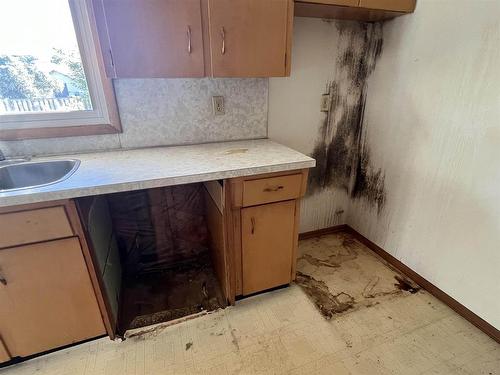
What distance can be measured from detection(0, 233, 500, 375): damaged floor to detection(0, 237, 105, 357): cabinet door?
15 centimetres

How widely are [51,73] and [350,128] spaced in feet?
6.67

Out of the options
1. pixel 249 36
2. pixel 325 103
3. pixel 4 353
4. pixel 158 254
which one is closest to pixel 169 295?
pixel 158 254

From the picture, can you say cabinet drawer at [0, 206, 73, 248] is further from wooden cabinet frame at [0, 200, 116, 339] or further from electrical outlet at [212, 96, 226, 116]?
electrical outlet at [212, 96, 226, 116]

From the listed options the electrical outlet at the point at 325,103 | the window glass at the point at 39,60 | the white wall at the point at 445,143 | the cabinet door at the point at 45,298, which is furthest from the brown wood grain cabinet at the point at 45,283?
the white wall at the point at 445,143

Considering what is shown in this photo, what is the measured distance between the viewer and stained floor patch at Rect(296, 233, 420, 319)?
1.65 m

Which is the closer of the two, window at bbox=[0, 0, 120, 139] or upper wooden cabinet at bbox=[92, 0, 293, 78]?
upper wooden cabinet at bbox=[92, 0, 293, 78]

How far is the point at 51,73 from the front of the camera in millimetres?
1431

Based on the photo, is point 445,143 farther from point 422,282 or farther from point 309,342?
point 309,342

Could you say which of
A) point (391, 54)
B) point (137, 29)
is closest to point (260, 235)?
point (137, 29)

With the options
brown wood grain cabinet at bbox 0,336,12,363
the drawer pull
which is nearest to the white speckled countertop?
the drawer pull

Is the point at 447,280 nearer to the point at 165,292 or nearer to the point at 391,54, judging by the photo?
the point at 391,54

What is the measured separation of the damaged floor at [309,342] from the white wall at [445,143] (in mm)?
244

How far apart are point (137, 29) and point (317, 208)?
1798 millimetres

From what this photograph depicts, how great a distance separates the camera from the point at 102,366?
1.27 m
